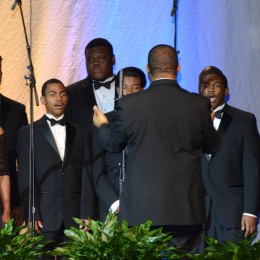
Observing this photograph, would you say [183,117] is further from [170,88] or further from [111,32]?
[111,32]

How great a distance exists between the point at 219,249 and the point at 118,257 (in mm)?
579

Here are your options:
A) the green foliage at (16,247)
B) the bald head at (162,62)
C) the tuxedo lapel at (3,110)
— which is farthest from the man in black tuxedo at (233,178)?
the green foliage at (16,247)

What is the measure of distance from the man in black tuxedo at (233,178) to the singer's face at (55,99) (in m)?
1.27

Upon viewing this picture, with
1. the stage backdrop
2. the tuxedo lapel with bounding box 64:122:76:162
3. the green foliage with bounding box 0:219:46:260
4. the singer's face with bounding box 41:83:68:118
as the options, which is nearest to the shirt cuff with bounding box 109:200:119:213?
the tuxedo lapel with bounding box 64:122:76:162

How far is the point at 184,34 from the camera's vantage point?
A: 819 cm

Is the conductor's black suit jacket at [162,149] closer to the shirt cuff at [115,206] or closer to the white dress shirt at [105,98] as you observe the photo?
the shirt cuff at [115,206]

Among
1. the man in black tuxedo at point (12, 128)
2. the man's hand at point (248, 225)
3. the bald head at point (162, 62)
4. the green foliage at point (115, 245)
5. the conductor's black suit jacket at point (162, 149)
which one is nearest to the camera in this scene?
the green foliage at point (115, 245)

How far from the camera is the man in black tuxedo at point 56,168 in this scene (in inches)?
283

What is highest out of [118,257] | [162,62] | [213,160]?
[162,62]

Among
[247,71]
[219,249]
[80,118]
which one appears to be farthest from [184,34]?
[219,249]

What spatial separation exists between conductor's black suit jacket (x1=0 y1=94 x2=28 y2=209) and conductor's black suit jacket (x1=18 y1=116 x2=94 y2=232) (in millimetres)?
226

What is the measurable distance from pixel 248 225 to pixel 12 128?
2150 mm

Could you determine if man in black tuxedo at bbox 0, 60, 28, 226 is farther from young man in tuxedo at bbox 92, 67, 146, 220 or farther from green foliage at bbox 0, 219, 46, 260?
green foliage at bbox 0, 219, 46, 260

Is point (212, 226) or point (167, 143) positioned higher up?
point (167, 143)
